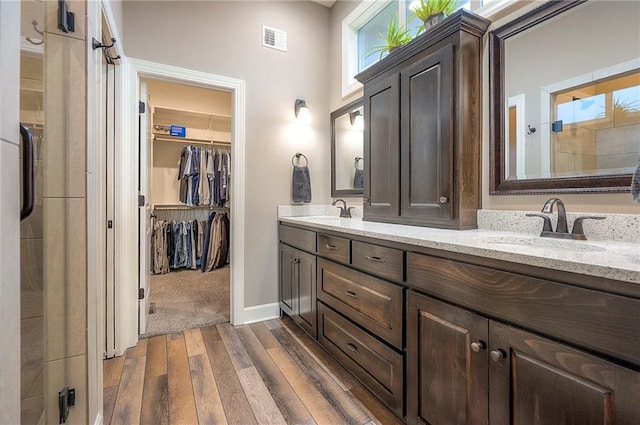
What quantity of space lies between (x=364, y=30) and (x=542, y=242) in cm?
241

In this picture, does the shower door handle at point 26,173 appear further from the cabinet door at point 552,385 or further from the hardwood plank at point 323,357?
the hardwood plank at point 323,357

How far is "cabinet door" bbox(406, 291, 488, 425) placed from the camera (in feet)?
3.34

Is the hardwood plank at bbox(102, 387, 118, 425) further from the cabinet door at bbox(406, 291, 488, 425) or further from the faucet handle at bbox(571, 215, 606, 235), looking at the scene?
the faucet handle at bbox(571, 215, 606, 235)

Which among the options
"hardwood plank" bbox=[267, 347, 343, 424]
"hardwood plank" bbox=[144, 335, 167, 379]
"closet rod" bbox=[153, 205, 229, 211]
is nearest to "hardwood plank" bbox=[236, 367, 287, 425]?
"hardwood plank" bbox=[267, 347, 343, 424]

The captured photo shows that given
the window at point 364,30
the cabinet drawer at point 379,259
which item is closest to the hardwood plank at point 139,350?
the cabinet drawer at point 379,259

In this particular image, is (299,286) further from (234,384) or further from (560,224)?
(560,224)

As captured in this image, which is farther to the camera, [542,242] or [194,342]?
[194,342]

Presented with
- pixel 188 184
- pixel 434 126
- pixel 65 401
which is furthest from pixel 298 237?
pixel 188 184

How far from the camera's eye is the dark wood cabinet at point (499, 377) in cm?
73

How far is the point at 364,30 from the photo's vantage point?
2.74 m

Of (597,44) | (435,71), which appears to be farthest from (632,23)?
(435,71)

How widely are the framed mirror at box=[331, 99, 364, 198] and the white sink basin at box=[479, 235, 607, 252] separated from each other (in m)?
1.37

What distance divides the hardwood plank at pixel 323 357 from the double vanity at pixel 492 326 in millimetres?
126

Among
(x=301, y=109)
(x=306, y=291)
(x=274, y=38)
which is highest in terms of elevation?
(x=274, y=38)
